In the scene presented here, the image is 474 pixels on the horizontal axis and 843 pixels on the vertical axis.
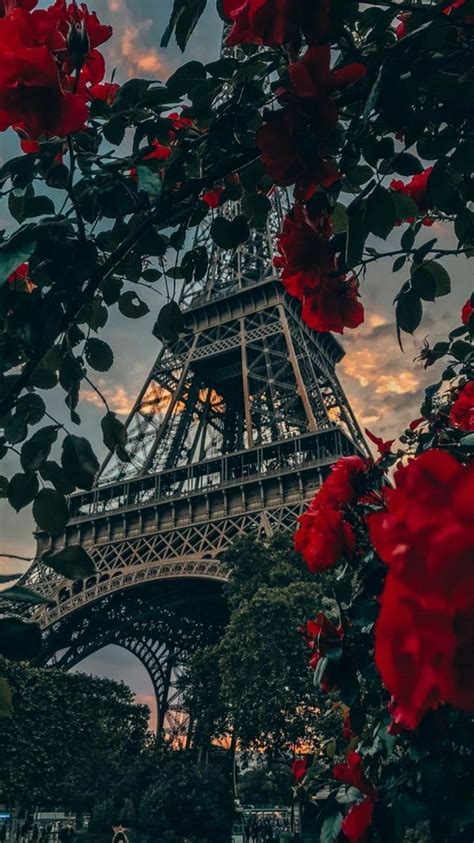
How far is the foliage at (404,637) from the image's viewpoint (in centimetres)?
74

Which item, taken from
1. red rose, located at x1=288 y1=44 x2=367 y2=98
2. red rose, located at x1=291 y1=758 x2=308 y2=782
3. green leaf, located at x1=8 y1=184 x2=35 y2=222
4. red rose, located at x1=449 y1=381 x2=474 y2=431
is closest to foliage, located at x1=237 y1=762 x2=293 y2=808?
red rose, located at x1=291 y1=758 x2=308 y2=782

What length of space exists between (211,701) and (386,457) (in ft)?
78.3

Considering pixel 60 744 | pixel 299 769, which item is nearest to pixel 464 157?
pixel 299 769

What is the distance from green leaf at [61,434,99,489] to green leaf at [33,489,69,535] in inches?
2.7

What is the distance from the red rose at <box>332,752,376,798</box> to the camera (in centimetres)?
191

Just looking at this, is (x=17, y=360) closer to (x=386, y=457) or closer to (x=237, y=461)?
(x=386, y=457)

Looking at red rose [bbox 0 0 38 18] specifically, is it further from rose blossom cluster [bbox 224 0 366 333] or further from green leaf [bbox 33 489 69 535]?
green leaf [bbox 33 489 69 535]

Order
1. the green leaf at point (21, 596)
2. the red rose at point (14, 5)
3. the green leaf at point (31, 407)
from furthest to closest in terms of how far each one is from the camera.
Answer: the green leaf at point (31, 407) < the red rose at point (14, 5) < the green leaf at point (21, 596)

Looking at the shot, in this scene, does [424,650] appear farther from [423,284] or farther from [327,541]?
[423,284]

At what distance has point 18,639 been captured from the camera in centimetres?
128

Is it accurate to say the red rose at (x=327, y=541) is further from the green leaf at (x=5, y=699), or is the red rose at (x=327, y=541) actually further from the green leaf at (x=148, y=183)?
the green leaf at (x=148, y=183)

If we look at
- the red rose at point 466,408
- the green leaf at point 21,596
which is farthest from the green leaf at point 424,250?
the green leaf at point 21,596

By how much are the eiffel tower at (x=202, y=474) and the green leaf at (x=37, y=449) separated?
61.7 ft

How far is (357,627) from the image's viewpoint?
2.21 metres
